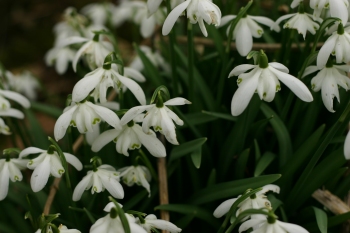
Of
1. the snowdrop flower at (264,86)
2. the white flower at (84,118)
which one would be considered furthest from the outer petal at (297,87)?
the white flower at (84,118)

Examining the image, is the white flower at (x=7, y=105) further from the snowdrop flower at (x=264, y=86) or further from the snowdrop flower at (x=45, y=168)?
the snowdrop flower at (x=264, y=86)

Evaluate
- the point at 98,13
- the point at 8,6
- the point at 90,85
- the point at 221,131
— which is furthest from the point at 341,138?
the point at 8,6

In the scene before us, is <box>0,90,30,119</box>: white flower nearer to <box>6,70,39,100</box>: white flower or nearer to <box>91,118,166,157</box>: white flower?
<box>91,118,166,157</box>: white flower

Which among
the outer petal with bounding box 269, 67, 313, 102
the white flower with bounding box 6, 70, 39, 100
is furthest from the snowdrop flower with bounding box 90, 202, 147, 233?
the white flower with bounding box 6, 70, 39, 100

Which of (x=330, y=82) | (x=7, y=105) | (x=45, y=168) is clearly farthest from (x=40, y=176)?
(x=330, y=82)

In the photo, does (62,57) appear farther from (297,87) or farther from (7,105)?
(297,87)

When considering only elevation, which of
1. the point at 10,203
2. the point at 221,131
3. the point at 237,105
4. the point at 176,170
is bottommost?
the point at 10,203

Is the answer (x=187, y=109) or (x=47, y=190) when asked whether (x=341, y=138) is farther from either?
(x=47, y=190)
